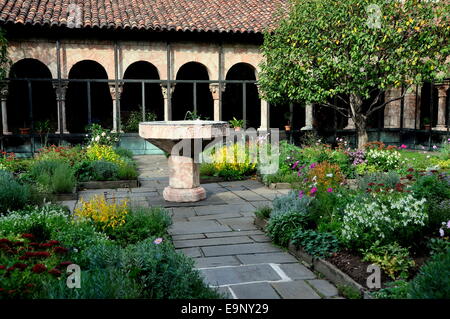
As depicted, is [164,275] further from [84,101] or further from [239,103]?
[239,103]

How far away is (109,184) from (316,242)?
550 cm

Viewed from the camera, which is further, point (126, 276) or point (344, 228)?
point (344, 228)

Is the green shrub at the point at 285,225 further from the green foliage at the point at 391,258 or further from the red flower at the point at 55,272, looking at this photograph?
the red flower at the point at 55,272

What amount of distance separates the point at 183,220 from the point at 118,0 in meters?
13.3

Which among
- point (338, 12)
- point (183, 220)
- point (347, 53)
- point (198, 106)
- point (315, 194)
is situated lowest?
point (183, 220)

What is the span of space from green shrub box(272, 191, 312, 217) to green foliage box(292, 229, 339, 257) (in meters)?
0.47

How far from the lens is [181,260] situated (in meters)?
3.85

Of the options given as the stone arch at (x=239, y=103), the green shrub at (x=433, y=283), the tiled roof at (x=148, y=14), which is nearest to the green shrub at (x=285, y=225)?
the green shrub at (x=433, y=283)

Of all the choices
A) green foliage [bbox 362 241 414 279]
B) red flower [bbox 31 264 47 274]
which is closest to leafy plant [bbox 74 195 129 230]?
red flower [bbox 31 264 47 274]

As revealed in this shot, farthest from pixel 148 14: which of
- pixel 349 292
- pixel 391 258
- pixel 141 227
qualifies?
pixel 349 292

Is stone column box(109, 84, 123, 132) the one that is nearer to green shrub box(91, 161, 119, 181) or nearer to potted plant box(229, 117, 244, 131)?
potted plant box(229, 117, 244, 131)

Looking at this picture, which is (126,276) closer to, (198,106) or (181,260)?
(181,260)

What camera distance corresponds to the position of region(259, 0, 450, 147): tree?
12383 millimetres

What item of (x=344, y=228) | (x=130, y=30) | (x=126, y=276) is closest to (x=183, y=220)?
(x=344, y=228)
